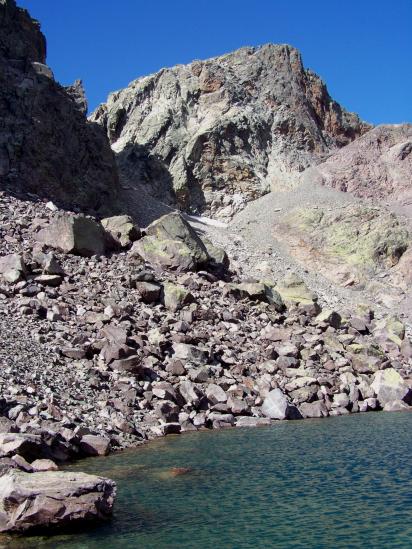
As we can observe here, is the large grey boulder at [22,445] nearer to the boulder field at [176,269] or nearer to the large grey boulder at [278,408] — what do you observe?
the boulder field at [176,269]

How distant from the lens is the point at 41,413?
1909 centimetres

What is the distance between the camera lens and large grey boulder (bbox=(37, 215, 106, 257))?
3581 cm

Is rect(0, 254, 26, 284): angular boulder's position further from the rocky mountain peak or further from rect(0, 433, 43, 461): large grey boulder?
the rocky mountain peak

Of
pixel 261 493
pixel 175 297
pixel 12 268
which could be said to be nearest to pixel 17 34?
pixel 12 268

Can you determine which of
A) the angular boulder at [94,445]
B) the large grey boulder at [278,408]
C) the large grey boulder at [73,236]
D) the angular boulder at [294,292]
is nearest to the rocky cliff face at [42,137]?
the large grey boulder at [73,236]

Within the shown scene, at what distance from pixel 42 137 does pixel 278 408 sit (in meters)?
34.5

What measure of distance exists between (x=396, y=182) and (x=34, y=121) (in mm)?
47950

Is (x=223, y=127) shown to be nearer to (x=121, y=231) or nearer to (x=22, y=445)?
(x=121, y=231)

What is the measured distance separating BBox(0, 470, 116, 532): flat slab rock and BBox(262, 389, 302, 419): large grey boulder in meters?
14.9

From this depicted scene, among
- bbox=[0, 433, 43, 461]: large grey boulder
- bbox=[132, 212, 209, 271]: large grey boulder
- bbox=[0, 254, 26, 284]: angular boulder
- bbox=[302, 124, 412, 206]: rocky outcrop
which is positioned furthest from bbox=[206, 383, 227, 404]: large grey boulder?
bbox=[302, 124, 412, 206]: rocky outcrop

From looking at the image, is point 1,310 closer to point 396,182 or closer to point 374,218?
point 374,218

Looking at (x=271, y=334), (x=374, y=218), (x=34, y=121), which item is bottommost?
(x=271, y=334)

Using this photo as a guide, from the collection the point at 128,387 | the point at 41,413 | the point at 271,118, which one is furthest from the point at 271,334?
the point at 271,118

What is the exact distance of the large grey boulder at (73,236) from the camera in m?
35.8
